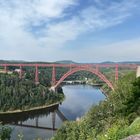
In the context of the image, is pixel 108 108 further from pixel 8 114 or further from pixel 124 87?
pixel 8 114

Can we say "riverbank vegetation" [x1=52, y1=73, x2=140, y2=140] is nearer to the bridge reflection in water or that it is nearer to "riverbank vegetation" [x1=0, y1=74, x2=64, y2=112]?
the bridge reflection in water

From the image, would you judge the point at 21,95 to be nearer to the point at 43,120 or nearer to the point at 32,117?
the point at 32,117

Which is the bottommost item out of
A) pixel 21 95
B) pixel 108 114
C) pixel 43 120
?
pixel 43 120

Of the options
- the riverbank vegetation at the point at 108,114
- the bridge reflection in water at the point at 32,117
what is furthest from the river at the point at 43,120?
the riverbank vegetation at the point at 108,114

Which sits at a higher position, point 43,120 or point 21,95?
point 21,95

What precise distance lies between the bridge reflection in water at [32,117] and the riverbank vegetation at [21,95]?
2782 mm

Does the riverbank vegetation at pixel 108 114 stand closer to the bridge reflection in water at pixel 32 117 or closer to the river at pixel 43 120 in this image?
the river at pixel 43 120

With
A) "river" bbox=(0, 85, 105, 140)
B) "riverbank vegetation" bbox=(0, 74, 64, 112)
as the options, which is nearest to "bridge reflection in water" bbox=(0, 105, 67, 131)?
"river" bbox=(0, 85, 105, 140)

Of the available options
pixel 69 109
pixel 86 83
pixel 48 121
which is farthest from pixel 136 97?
pixel 86 83

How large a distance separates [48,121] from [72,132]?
1135 inches

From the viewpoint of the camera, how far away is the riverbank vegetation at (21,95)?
Result: 63.8m

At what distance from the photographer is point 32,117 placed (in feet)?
190

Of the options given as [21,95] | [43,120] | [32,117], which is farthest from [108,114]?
[21,95]

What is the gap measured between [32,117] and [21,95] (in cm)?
1131
